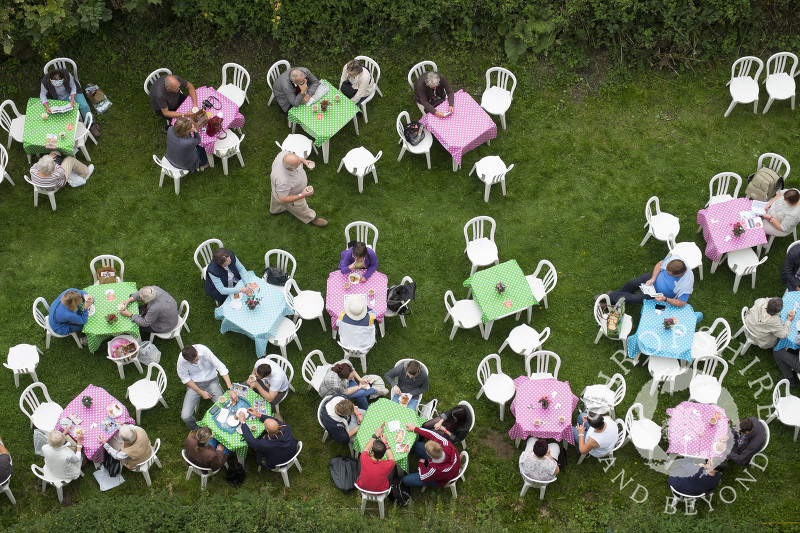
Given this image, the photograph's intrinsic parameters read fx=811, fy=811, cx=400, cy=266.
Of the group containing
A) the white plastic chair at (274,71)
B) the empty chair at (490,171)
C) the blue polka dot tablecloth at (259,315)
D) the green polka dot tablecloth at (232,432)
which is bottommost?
the green polka dot tablecloth at (232,432)

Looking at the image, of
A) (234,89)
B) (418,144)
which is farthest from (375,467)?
(234,89)

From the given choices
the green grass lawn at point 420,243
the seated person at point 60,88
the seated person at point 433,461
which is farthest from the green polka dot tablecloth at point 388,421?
the seated person at point 60,88

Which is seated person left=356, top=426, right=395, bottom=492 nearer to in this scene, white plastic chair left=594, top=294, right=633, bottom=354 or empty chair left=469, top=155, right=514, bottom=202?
Answer: white plastic chair left=594, top=294, right=633, bottom=354

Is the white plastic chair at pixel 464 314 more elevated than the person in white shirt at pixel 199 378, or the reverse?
the white plastic chair at pixel 464 314

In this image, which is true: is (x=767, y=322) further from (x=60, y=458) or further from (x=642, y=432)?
(x=60, y=458)

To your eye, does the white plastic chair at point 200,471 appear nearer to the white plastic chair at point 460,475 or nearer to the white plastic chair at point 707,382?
the white plastic chair at point 460,475
